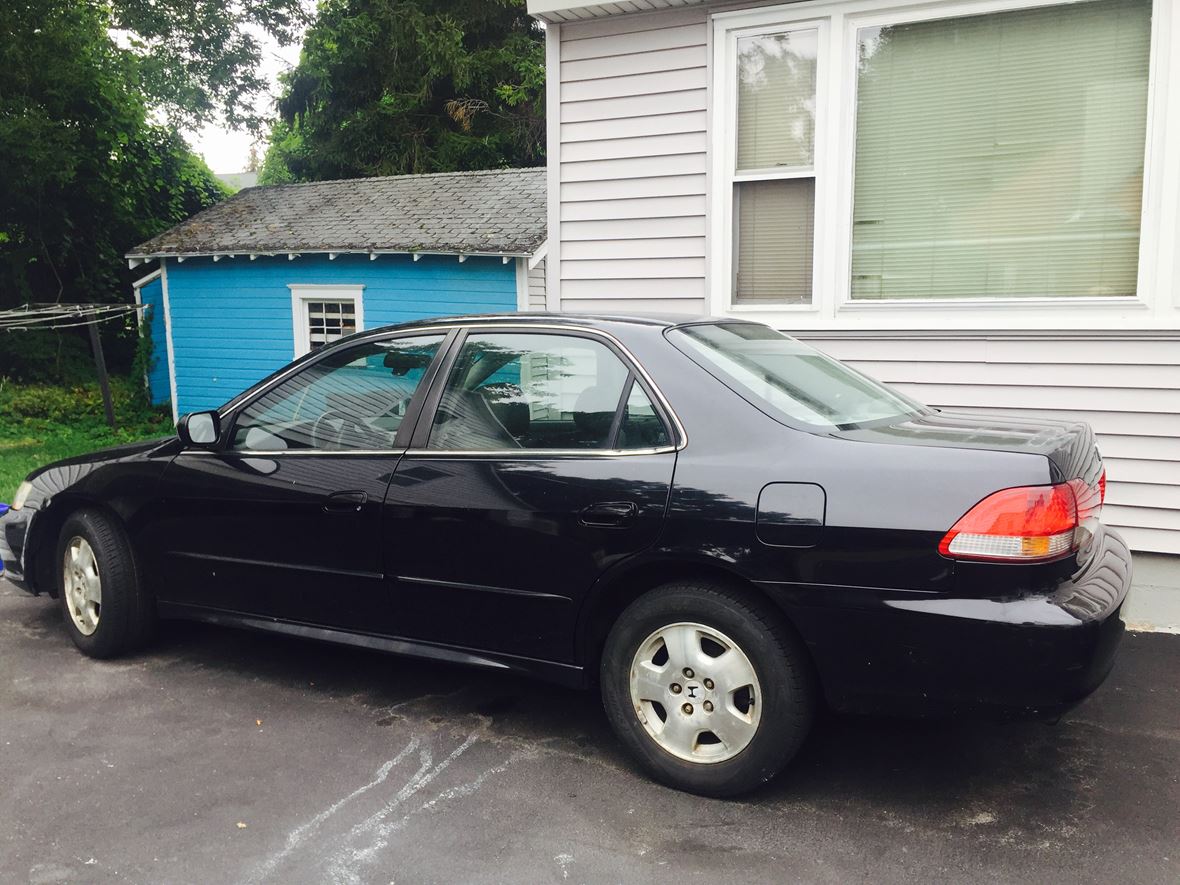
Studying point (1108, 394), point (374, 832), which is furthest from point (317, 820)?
point (1108, 394)

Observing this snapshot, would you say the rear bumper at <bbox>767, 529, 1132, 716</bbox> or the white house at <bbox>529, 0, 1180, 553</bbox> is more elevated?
the white house at <bbox>529, 0, 1180, 553</bbox>

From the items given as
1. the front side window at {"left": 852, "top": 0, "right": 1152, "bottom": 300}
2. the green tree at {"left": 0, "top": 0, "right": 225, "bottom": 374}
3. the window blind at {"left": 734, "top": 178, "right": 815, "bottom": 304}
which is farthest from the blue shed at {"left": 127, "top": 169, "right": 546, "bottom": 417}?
the front side window at {"left": 852, "top": 0, "right": 1152, "bottom": 300}

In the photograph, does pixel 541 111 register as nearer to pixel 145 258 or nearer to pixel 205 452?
pixel 145 258

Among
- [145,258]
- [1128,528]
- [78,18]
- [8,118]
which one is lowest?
[1128,528]

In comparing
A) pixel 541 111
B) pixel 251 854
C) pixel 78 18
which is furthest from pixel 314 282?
pixel 251 854

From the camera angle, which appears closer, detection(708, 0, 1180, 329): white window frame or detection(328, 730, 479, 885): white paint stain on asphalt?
detection(328, 730, 479, 885): white paint stain on asphalt

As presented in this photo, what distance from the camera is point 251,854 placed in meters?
2.84

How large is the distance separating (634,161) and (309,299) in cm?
1031

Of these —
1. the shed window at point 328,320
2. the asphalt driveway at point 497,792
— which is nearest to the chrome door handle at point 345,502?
the asphalt driveway at point 497,792

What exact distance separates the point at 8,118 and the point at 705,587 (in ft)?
56.3

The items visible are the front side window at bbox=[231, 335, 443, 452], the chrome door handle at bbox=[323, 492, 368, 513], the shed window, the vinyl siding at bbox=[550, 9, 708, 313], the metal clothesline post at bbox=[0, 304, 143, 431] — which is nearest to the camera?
the chrome door handle at bbox=[323, 492, 368, 513]

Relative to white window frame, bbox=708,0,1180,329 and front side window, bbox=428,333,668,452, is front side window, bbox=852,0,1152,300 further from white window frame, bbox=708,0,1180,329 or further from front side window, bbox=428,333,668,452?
front side window, bbox=428,333,668,452

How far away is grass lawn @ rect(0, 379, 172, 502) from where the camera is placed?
40.6 feet

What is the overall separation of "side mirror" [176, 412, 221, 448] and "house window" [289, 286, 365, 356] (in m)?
11.4
